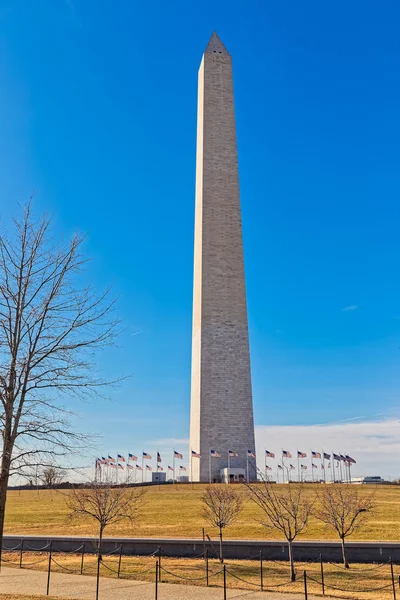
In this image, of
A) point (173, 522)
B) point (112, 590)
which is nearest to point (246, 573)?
point (112, 590)

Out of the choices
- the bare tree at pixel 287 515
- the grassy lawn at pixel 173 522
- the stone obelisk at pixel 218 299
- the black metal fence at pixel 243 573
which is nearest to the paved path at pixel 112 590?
the black metal fence at pixel 243 573

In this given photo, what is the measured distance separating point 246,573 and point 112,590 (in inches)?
204

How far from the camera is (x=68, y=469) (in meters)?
13.0

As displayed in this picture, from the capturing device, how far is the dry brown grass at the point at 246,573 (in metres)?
17.8

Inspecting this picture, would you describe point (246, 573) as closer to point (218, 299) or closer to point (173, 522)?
point (173, 522)

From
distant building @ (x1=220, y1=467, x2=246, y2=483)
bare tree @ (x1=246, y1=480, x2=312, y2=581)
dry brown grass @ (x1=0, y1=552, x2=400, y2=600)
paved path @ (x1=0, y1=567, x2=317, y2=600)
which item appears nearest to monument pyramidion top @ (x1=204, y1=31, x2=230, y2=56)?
distant building @ (x1=220, y1=467, x2=246, y2=483)

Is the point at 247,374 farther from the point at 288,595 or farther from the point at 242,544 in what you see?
the point at 288,595

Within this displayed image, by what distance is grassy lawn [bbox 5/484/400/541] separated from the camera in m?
Result: 28.5

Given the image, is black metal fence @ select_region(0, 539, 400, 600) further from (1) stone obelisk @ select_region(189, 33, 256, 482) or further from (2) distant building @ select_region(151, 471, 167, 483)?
(2) distant building @ select_region(151, 471, 167, 483)

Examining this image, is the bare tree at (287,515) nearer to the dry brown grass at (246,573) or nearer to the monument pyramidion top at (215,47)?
the dry brown grass at (246,573)

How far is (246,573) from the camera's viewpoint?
20297mm

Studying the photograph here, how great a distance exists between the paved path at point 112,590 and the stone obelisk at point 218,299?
40111 mm

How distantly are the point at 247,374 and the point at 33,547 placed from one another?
37854mm

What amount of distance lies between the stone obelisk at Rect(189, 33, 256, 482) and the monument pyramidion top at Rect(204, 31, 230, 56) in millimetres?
625
